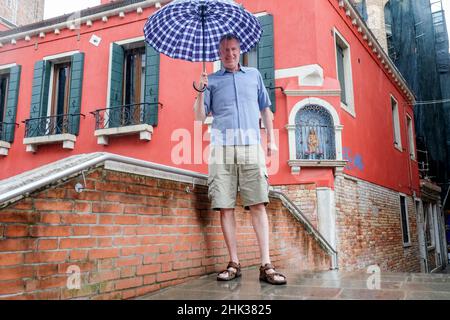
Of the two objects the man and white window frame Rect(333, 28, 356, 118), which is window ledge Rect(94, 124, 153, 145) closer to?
white window frame Rect(333, 28, 356, 118)

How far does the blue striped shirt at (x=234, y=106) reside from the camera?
9.62 ft

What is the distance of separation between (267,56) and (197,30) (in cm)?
426

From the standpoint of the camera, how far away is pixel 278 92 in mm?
7363

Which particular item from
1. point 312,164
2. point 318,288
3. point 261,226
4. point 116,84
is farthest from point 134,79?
point 318,288

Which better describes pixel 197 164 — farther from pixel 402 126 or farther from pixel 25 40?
pixel 402 126

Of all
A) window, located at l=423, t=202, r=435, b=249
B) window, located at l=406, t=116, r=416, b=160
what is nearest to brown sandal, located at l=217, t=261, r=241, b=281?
window, located at l=406, t=116, r=416, b=160

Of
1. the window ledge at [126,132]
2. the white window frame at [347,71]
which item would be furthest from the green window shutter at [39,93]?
the white window frame at [347,71]

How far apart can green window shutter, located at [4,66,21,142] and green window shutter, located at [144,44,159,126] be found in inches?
143

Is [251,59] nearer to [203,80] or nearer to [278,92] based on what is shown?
[278,92]

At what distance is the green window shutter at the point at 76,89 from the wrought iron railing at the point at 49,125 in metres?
0.06

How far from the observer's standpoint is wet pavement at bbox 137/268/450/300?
2377 millimetres

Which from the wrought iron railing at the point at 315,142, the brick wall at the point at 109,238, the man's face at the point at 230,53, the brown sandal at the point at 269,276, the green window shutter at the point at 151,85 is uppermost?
the green window shutter at the point at 151,85

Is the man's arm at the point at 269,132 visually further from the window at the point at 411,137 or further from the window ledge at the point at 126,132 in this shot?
the window at the point at 411,137

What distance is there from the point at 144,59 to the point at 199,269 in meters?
6.97
